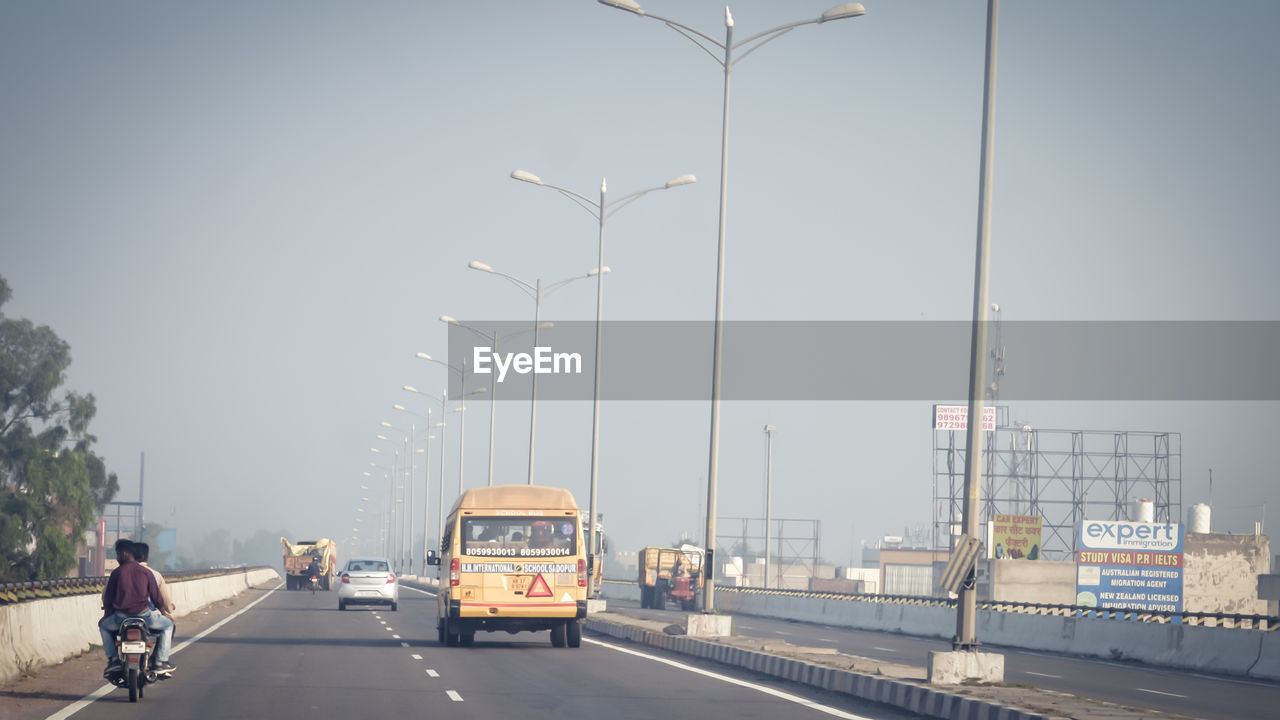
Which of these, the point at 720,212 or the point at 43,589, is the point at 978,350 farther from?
the point at 43,589

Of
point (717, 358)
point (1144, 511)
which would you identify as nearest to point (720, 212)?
point (717, 358)

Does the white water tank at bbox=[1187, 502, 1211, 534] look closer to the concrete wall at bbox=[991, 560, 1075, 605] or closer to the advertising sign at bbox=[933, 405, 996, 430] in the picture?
the concrete wall at bbox=[991, 560, 1075, 605]

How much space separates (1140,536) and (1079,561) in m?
5.48

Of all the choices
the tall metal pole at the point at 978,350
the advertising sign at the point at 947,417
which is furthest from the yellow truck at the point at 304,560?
the tall metal pole at the point at 978,350

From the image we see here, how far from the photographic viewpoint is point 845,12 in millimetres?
27047

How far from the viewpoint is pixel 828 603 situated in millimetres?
52156

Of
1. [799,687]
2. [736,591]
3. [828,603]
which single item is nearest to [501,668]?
[799,687]

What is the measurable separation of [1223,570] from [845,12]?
62170mm

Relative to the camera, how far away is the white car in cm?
4816

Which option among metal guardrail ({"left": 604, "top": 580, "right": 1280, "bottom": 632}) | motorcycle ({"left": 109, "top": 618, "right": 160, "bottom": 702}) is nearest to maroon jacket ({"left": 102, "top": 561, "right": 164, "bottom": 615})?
motorcycle ({"left": 109, "top": 618, "right": 160, "bottom": 702})

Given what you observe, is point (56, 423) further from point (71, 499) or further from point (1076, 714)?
point (1076, 714)

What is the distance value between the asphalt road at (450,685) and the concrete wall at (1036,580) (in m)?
56.8

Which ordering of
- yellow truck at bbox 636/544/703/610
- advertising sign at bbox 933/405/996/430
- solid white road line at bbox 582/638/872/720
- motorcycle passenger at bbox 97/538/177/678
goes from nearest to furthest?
1. solid white road line at bbox 582/638/872/720
2. motorcycle passenger at bbox 97/538/177/678
3. yellow truck at bbox 636/544/703/610
4. advertising sign at bbox 933/405/996/430

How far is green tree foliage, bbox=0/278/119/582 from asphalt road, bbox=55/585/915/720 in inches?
2481
